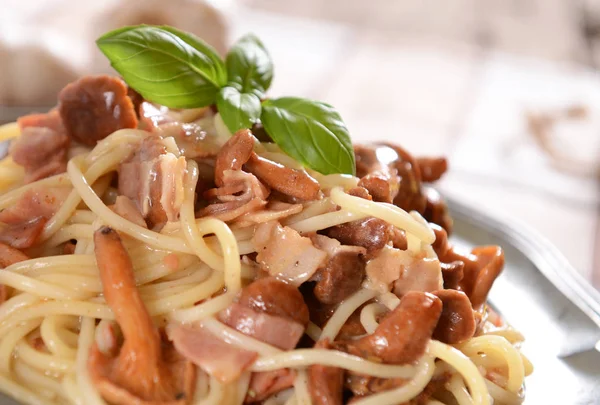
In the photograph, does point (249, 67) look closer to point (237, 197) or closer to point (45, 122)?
point (237, 197)

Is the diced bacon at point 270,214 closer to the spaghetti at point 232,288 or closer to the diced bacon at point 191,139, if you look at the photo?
the spaghetti at point 232,288

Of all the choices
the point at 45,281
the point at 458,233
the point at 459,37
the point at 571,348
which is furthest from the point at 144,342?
the point at 459,37

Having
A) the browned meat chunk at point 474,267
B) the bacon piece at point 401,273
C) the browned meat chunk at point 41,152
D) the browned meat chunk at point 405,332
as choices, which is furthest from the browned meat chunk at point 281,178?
the browned meat chunk at point 41,152

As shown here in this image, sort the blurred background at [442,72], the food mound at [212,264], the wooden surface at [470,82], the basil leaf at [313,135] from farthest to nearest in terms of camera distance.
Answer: the wooden surface at [470,82] < the blurred background at [442,72] < the basil leaf at [313,135] < the food mound at [212,264]

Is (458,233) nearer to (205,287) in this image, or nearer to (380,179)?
(380,179)

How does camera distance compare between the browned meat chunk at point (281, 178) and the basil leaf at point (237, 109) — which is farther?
the basil leaf at point (237, 109)

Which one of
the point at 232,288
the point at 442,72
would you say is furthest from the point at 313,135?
the point at 442,72
